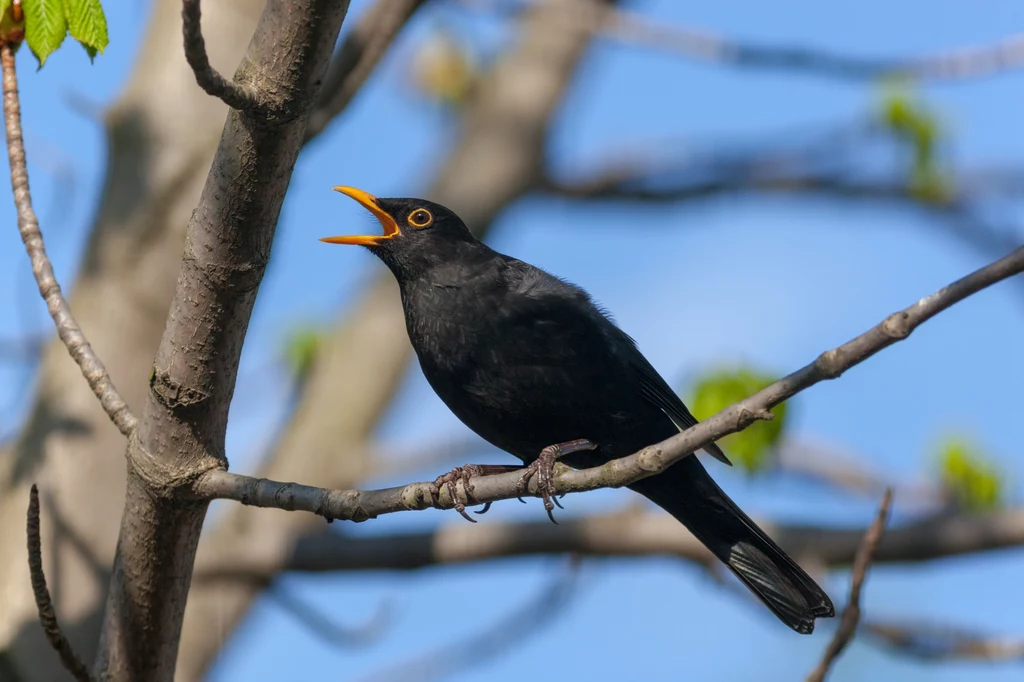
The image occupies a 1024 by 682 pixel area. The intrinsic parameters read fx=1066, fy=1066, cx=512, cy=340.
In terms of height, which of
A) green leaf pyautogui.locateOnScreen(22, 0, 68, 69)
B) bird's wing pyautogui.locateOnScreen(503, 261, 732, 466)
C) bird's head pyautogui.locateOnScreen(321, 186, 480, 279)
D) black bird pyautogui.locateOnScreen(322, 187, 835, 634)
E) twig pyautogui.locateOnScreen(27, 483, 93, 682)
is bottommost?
twig pyautogui.locateOnScreen(27, 483, 93, 682)

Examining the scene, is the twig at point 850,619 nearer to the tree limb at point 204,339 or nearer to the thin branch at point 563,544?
the thin branch at point 563,544

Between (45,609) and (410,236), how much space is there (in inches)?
88.6

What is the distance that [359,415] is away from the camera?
300 inches

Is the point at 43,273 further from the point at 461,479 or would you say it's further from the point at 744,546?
the point at 744,546

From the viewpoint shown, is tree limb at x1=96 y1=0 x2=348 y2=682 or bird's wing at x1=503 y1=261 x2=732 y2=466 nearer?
tree limb at x1=96 y1=0 x2=348 y2=682

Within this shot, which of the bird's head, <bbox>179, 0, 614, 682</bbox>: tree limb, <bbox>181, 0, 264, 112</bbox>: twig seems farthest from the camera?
<bbox>179, 0, 614, 682</bbox>: tree limb

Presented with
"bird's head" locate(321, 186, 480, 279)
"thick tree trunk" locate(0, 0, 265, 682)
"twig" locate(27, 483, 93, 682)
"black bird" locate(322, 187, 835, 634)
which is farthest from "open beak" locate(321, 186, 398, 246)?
"twig" locate(27, 483, 93, 682)

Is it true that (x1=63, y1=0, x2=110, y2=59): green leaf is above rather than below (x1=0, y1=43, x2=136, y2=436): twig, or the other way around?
above

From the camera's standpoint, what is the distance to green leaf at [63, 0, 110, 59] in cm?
272

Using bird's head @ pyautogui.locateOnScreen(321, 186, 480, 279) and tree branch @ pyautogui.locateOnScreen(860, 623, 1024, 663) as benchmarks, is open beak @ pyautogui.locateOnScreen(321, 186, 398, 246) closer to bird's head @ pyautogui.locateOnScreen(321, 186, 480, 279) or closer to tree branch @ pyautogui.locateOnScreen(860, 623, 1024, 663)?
bird's head @ pyautogui.locateOnScreen(321, 186, 480, 279)

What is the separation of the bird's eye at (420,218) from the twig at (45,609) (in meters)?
2.24

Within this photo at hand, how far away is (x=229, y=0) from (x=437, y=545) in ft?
8.45

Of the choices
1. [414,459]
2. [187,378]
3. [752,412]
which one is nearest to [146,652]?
[187,378]

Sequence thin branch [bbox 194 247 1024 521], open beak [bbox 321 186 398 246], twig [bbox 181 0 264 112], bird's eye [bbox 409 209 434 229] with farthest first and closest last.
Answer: bird's eye [bbox 409 209 434 229]
open beak [bbox 321 186 398 246]
twig [bbox 181 0 264 112]
thin branch [bbox 194 247 1024 521]
